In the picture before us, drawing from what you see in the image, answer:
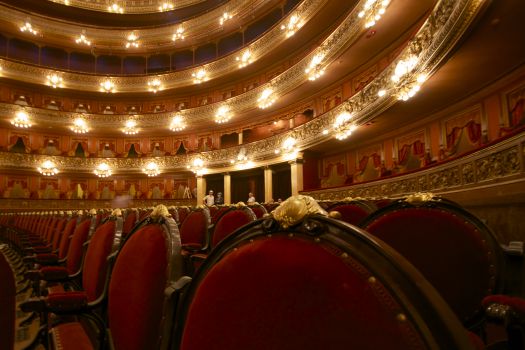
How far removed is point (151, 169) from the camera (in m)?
16.4

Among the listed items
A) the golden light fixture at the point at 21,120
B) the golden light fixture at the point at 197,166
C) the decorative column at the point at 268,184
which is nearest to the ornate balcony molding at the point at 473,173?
the decorative column at the point at 268,184

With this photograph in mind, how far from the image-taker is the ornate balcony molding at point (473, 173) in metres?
Result: 2.96

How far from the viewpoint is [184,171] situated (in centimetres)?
1652

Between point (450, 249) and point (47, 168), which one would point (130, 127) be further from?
point (450, 249)

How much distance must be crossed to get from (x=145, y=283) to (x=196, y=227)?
2468 millimetres

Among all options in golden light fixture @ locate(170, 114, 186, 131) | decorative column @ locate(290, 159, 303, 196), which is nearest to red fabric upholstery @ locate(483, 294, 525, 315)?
decorative column @ locate(290, 159, 303, 196)

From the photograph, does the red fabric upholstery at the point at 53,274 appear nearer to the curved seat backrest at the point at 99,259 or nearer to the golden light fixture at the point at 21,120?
the curved seat backrest at the point at 99,259

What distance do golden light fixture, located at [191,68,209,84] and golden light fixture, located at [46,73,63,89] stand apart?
21.1 feet

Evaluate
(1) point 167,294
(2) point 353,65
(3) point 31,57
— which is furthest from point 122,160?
(1) point 167,294

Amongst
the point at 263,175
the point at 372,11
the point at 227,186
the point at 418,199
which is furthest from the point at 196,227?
the point at 227,186

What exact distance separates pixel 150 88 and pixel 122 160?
4032 millimetres

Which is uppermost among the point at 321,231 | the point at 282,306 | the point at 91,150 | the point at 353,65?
the point at 353,65

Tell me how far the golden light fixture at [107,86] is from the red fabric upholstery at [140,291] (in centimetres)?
1784

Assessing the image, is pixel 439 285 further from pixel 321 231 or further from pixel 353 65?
pixel 353 65
